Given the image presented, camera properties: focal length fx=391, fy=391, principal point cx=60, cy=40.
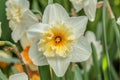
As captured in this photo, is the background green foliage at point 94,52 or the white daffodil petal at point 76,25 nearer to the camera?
the white daffodil petal at point 76,25

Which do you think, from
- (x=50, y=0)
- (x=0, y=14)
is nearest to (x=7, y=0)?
(x=0, y=14)

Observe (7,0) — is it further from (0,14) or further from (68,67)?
(68,67)

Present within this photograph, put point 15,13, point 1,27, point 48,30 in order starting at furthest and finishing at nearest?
point 1,27 → point 15,13 → point 48,30

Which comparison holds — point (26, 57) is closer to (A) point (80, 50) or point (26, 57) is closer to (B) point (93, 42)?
(A) point (80, 50)

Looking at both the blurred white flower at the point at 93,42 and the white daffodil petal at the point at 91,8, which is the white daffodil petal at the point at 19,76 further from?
the blurred white flower at the point at 93,42

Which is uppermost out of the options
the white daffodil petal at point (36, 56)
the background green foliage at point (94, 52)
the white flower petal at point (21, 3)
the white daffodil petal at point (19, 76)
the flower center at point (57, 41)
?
the white flower petal at point (21, 3)

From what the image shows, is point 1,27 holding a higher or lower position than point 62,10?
lower

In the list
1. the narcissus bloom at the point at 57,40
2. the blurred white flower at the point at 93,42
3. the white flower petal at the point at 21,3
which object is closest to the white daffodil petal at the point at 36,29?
the narcissus bloom at the point at 57,40
